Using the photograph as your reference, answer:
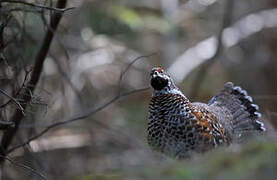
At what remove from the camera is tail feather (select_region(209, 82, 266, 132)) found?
521cm

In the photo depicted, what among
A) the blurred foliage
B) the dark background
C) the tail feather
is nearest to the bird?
the tail feather

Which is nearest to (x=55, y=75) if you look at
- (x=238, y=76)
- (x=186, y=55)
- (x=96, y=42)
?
(x=96, y=42)

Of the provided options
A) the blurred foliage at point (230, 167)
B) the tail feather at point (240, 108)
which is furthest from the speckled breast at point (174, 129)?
the blurred foliage at point (230, 167)

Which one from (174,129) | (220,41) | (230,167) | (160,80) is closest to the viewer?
(230,167)

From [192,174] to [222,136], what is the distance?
226cm

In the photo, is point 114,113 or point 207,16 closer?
point 114,113

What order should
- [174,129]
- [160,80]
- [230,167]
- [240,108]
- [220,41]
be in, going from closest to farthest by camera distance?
A: [230,167] < [174,129] < [160,80] < [240,108] < [220,41]

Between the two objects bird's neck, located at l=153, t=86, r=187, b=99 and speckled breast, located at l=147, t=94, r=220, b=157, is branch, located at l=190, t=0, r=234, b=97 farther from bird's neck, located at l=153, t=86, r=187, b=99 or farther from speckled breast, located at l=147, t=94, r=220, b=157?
speckled breast, located at l=147, t=94, r=220, b=157

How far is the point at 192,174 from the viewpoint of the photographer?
7.88 ft

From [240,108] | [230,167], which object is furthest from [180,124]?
[230,167]

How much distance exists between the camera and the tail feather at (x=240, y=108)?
17.1 ft

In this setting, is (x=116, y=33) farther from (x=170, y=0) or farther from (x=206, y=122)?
(x=206, y=122)

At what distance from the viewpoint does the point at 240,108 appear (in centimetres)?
536

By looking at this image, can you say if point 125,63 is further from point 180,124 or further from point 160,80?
point 180,124
